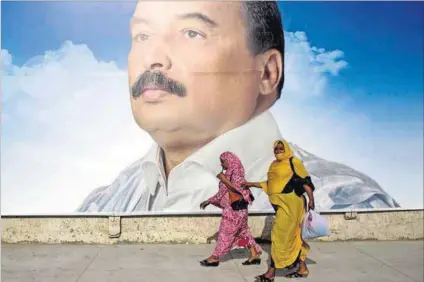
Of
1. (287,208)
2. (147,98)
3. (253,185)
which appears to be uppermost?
(147,98)

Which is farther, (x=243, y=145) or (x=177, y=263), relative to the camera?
(x=243, y=145)

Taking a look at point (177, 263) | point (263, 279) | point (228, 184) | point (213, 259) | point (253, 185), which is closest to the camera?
point (263, 279)

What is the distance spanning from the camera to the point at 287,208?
622cm

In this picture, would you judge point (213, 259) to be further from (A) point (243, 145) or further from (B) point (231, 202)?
(A) point (243, 145)

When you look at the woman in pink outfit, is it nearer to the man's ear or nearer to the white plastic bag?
the white plastic bag

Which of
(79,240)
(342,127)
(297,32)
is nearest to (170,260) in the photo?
(79,240)

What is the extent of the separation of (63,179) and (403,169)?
4.94 m

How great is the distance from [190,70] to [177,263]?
2.62m

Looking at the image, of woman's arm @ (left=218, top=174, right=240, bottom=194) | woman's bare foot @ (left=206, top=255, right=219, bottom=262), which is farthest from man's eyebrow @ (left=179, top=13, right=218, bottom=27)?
woman's bare foot @ (left=206, top=255, right=219, bottom=262)

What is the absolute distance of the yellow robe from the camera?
620 centimetres

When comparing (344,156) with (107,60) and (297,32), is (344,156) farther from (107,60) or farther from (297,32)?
(107,60)

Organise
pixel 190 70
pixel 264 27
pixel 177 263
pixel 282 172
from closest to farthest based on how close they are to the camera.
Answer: pixel 282 172
pixel 177 263
pixel 190 70
pixel 264 27

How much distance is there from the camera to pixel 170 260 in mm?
7172

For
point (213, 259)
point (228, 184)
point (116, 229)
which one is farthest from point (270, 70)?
point (116, 229)
